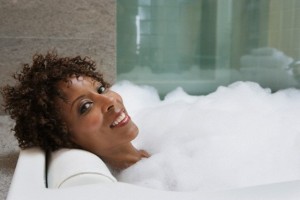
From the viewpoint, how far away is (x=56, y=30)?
6.02 ft

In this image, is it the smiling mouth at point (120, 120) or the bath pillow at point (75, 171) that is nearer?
the bath pillow at point (75, 171)

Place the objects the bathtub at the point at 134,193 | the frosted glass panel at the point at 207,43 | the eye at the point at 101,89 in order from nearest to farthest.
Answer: the bathtub at the point at 134,193, the eye at the point at 101,89, the frosted glass panel at the point at 207,43

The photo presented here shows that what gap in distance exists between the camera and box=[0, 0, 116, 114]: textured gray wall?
1.78 metres

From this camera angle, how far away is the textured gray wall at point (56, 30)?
178 cm

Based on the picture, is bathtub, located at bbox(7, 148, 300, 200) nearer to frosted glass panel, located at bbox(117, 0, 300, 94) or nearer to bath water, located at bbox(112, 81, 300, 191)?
bath water, located at bbox(112, 81, 300, 191)

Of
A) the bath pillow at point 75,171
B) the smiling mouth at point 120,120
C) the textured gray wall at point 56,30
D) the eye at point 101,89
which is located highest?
the textured gray wall at point 56,30

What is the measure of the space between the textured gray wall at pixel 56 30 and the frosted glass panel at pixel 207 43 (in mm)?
272

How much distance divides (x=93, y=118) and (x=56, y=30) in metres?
1.02

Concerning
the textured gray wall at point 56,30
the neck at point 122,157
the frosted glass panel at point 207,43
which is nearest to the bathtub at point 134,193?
the neck at point 122,157

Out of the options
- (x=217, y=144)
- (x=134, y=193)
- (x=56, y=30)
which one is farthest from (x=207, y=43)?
(x=134, y=193)

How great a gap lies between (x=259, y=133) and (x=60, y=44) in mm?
1163

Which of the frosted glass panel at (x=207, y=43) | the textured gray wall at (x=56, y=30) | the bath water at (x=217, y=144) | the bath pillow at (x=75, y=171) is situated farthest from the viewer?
the frosted glass panel at (x=207, y=43)

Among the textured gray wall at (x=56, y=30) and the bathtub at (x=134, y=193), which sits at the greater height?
the textured gray wall at (x=56, y=30)

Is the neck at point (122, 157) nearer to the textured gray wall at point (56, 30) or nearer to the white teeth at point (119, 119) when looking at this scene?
the white teeth at point (119, 119)
